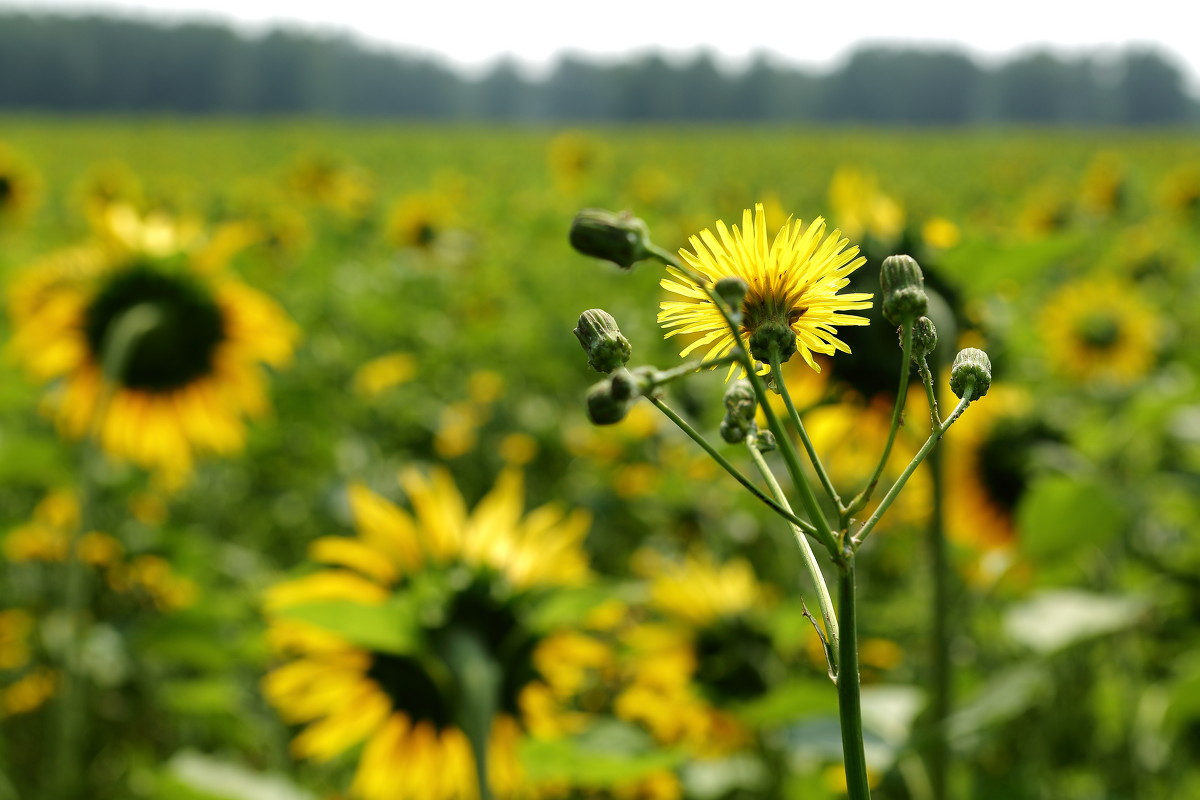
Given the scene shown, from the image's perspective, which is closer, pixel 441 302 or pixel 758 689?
pixel 758 689

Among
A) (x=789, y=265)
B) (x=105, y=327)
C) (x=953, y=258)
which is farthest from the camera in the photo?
(x=105, y=327)

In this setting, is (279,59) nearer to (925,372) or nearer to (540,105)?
(540,105)

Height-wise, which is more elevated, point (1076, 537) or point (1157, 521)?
point (1076, 537)

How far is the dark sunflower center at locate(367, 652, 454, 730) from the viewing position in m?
1.12

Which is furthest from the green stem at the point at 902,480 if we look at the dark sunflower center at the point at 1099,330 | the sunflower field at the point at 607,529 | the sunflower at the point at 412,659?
the dark sunflower center at the point at 1099,330

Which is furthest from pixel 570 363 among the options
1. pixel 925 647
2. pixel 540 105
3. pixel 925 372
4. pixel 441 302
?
pixel 540 105

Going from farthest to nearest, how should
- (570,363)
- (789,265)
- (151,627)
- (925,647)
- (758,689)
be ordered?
(570,363) < (925,647) < (151,627) < (758,689) < (789,265)

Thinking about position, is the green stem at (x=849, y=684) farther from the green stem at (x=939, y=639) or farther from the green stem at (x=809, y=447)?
the green stem at (x=939, y=639)

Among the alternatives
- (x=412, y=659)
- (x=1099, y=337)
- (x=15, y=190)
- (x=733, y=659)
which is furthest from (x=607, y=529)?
(x=15, y=190)

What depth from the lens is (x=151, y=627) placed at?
1.71 m

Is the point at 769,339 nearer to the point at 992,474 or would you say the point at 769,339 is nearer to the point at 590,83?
the point at 992,474

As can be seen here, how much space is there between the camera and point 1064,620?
1.37m

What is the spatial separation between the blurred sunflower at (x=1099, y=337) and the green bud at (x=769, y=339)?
3.45 meters

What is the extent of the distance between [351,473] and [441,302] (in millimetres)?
2917
